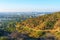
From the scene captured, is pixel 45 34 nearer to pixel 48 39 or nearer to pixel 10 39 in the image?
pixel 48 39

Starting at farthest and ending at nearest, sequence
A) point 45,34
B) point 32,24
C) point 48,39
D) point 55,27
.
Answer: point 32,24 < point 55,27 < point 45,34 < point 48,39

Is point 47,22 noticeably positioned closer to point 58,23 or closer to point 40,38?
point 58,23

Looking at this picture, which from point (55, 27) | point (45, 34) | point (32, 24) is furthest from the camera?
point (32, 24)

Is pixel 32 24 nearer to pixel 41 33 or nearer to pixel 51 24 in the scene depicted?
pixel 51 24

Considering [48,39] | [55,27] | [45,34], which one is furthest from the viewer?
[55,27]

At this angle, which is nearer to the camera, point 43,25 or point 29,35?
point 29,35

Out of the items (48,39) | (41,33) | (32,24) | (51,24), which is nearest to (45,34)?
(41,33)

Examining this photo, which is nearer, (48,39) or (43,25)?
(48,39)

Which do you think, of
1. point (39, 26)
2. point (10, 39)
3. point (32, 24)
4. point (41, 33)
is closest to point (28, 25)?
point (32, 24)
